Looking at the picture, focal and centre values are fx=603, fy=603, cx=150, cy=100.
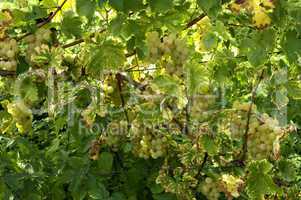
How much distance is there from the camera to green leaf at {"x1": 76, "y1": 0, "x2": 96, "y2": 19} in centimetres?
186

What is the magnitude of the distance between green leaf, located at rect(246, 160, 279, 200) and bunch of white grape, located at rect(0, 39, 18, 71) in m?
0.90

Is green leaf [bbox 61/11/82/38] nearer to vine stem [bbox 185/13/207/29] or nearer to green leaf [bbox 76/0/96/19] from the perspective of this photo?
green leaf [bbox 76/0/96/19]

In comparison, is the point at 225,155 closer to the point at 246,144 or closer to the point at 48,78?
the point at 246,144

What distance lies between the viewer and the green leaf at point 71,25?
2.09 metres

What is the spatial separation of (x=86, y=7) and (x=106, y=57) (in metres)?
0.27

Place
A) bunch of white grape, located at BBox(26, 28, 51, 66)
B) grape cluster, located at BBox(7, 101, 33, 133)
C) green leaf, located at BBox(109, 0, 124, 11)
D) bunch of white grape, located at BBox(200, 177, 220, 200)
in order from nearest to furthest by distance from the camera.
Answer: green leaf, located at BBox(109, 0, 124, 11) < bunch of white grape, located at BBox(26, 28, 51, 66) < grape cluster, located at BBox(7, 101, 33, 133) < bunch of white grape, located at BBox(200, 177, 220, 200)

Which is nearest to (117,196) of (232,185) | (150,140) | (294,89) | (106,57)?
(150,140)

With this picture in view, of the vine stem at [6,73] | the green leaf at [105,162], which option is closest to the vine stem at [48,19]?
the vine stem at [6,73]

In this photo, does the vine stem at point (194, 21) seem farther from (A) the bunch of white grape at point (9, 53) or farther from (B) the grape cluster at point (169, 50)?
(A) the bunch of white grape at point (9, 53)

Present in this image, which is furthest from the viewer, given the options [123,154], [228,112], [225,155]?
[123,154]

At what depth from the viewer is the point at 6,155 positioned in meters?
2.44

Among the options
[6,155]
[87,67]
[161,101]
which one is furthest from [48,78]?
[6,155]

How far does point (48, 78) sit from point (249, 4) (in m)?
0.72

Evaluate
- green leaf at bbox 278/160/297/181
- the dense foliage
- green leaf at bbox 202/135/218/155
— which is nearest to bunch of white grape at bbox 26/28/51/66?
the dense foliage
